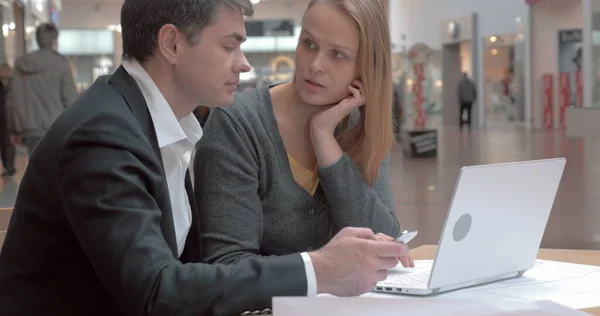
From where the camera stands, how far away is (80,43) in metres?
37.0

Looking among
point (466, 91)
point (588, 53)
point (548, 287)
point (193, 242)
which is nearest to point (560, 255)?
point (548, 287)

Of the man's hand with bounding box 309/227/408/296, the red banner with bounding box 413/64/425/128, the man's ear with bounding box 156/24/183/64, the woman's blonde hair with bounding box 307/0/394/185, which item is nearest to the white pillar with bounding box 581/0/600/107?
the red banner with bounding box 413/64/425/128

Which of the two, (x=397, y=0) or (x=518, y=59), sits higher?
(x=397, y=0)

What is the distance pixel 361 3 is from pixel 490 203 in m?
0.69

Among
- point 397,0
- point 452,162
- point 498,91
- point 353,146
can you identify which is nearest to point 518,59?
point 498,91

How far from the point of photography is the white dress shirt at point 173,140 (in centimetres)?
159

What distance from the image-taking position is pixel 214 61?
1692mm

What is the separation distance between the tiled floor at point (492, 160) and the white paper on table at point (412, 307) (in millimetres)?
708

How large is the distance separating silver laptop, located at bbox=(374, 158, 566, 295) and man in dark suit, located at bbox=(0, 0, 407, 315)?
193 millimetres

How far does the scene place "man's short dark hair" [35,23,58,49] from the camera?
328 inches

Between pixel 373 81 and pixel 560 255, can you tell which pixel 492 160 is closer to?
pixel 560 255

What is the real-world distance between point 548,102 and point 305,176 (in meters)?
23.0

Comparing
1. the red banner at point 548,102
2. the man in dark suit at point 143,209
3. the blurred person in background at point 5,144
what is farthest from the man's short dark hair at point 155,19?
the red banner at point 548,102

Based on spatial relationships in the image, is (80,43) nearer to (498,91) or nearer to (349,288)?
(498,91)
